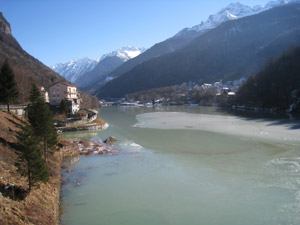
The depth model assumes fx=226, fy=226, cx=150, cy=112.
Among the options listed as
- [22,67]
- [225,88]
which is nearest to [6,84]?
[22,67]

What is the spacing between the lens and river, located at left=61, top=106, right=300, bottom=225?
40.8 feet

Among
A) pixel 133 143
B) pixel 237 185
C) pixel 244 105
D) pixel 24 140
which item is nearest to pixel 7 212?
pixel 24 140

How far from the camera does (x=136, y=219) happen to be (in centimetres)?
1223

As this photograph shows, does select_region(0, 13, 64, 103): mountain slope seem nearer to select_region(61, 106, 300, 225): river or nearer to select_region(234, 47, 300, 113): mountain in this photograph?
select_region(61, 106, 300, 225): river

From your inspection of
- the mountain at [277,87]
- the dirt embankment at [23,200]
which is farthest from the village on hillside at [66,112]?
the mountain at [277,87]

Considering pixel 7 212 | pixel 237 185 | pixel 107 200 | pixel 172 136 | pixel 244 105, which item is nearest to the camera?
pixel 7 212

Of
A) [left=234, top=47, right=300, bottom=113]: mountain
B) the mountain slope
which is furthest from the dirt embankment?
[left=234, top=47, right=300, bottom=113]: mountain

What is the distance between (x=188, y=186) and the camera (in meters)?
16.3

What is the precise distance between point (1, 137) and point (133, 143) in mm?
16613

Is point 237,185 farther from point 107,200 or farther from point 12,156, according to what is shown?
point 12,156

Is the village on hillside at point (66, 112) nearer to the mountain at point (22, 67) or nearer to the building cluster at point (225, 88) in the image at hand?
the mountain at point (22, 67)

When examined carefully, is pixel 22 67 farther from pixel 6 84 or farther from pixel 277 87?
pixel 277 87

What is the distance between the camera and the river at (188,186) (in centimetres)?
1243

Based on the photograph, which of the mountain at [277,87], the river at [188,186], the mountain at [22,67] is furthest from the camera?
the mountain at [277,87]
